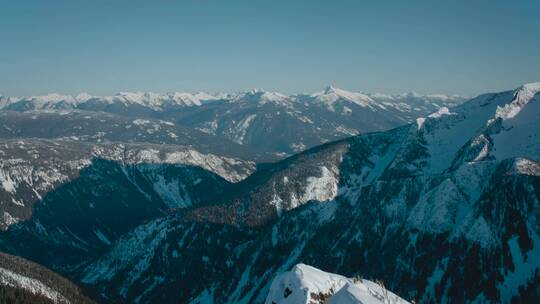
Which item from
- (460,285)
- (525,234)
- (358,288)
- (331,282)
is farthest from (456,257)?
(358,288)

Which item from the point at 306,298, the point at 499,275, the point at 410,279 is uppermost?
the point at 306,298

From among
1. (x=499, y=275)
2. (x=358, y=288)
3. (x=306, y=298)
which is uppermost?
(x=358, y=288)

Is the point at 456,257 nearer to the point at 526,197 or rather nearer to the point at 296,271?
the point at 526,197

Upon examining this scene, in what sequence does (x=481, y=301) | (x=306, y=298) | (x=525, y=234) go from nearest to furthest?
(x=306, y=298), (x=481, y=301), (x=525, y=234)

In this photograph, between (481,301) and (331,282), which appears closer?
(331,282)

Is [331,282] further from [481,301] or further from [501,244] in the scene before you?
[501,244]

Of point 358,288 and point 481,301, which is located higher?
point 358,288

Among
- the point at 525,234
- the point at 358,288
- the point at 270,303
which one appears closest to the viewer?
the point at 358,288

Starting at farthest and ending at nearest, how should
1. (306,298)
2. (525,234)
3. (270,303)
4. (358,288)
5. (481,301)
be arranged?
(525,234)
(481,301)
(270,303)
(306,298)
(358,288)

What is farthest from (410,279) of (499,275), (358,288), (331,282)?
(358,288)
